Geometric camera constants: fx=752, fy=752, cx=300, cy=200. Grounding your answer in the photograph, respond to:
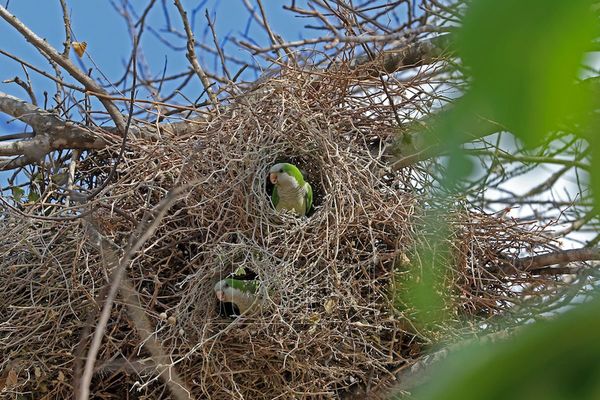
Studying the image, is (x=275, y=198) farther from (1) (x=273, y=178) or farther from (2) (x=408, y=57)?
(2) (x=408, y=57)

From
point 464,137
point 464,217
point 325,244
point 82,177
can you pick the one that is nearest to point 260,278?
point 325,244

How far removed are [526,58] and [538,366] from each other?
5.9 inches

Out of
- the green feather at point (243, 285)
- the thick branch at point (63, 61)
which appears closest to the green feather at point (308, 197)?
the green feather at point (243, 285)

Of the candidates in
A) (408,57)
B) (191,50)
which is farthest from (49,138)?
(408,57)

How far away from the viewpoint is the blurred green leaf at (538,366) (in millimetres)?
349

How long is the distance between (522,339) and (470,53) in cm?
14

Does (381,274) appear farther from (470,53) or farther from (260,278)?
(470,53)

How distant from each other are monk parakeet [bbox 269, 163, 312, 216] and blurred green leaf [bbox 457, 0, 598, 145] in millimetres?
1907

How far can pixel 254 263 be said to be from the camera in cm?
211

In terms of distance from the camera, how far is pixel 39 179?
8.81 ft

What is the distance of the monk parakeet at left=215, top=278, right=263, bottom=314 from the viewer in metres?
2.02

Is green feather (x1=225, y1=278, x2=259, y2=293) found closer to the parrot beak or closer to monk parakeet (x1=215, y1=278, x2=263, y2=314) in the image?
monk parakeet (x1=215, y1=278, x2=263, y2=314)

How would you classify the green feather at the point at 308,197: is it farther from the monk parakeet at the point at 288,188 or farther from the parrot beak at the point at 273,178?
the parrot beak at the point at 273,178

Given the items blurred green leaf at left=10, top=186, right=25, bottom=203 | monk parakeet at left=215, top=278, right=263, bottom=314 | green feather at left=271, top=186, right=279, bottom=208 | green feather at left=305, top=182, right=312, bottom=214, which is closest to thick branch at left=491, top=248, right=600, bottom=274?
green feather at left=305, top=182, right=312, bottom=214
